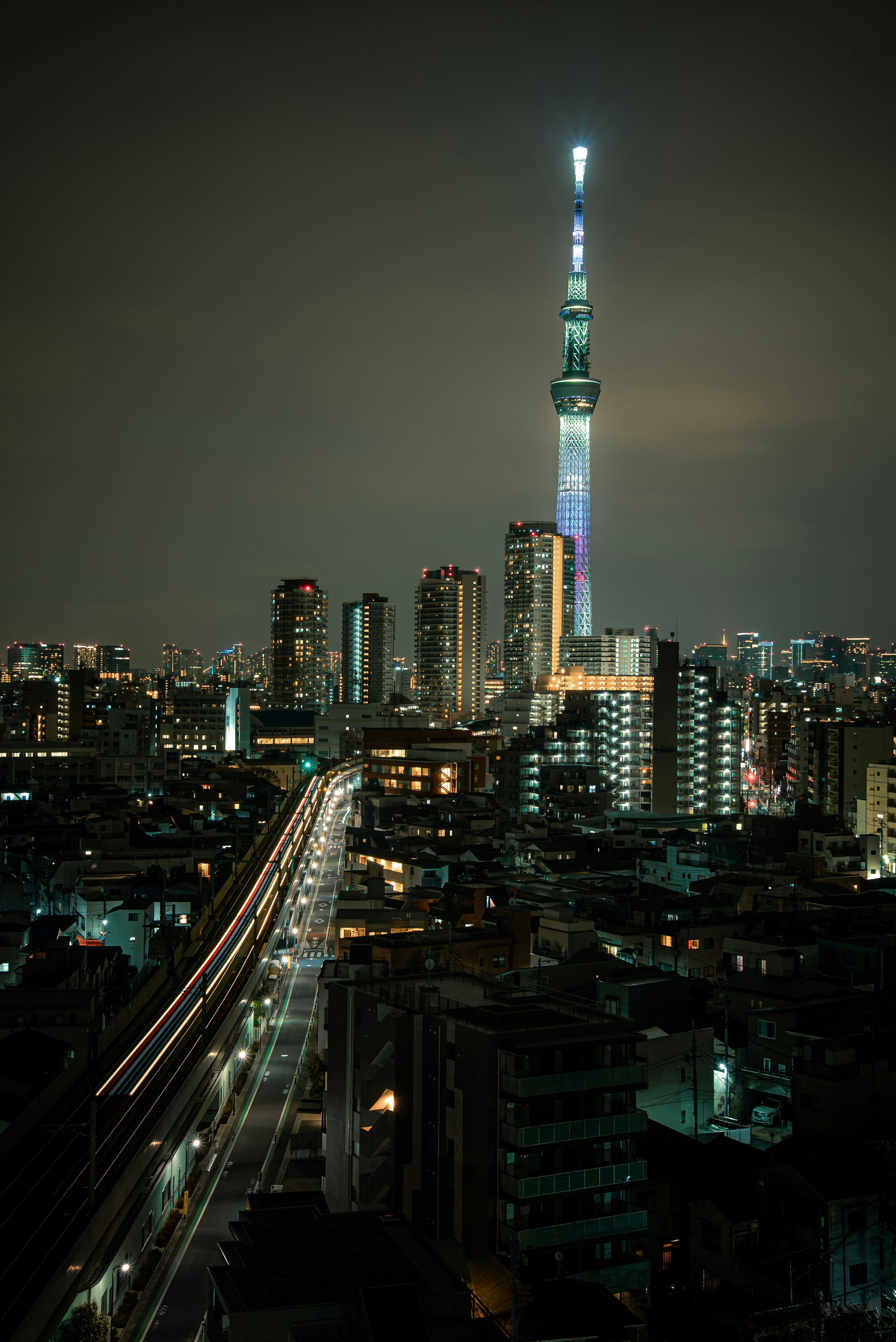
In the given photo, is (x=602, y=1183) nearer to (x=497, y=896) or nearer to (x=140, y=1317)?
(x=140, y=1317)

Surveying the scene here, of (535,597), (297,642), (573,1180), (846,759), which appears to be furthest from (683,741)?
(297,642)

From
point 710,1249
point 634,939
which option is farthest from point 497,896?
point 710,1249

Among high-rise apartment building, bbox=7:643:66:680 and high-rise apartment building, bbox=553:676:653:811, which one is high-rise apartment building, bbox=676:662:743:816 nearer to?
high-rise apartment building, bbox=553:676:653:811

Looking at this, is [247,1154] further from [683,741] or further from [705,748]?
[705,748]

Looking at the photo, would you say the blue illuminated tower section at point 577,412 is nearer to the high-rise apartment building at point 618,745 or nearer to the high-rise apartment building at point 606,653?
the high-rise apartment building at point 606,653

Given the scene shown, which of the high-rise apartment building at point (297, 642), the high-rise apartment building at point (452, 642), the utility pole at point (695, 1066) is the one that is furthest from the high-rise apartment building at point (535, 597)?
the utility pole at point (695, 1066)

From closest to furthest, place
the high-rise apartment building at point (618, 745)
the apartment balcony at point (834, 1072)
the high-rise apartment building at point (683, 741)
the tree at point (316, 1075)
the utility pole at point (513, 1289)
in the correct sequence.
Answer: the utility pole at point (513, 1289)
the apartment balcony at point (834, 1072)
the tree at point (316, 1075)
the high-rise apartment building at point (683, 741)
the high-rise apartment building at point (618, 745)

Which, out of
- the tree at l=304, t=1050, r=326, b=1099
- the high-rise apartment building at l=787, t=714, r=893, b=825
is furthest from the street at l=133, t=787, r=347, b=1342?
the high-rise apartment building at l=787, t=714, r=893, b=825
